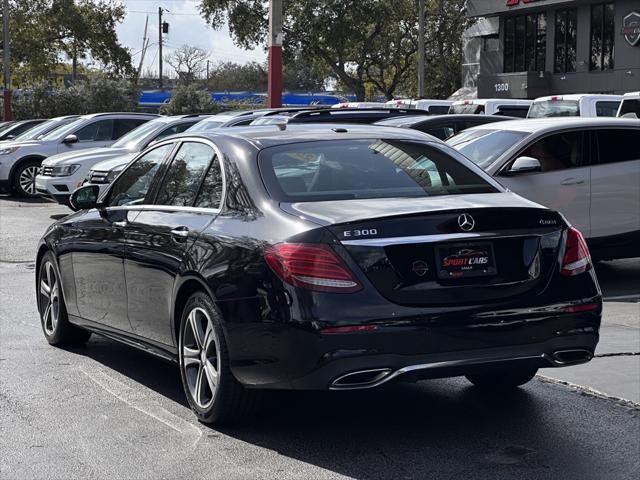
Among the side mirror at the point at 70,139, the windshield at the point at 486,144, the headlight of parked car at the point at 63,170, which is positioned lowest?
the headlight of parked car at the point at 63,170

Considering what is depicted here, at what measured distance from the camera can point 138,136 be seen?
18984mm

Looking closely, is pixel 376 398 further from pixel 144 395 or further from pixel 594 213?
pixel 594 213

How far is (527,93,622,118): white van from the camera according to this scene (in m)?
21.5

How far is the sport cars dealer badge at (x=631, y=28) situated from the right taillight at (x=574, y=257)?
40063 millimetres

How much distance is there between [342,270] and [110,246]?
2357 millimetres

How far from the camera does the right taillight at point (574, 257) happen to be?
5.63 meters

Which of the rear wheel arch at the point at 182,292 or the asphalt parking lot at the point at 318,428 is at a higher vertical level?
the rear wheel arch at the point at 182,292

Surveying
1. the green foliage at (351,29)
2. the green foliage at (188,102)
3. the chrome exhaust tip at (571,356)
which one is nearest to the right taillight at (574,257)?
the chrome exhaust tip at (571,356)

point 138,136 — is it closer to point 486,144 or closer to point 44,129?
point 44,129

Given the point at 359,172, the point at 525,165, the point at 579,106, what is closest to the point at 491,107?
the point at 579,106

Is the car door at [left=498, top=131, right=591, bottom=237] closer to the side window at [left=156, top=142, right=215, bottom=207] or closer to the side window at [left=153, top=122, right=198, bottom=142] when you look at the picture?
the side window at [left=156, top=142, right=215, bottom=207]

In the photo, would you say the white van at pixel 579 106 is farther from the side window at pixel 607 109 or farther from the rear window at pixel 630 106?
the rear window at pixel 630 106

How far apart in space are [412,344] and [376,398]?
1511 millimetres

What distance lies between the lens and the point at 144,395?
662cm
